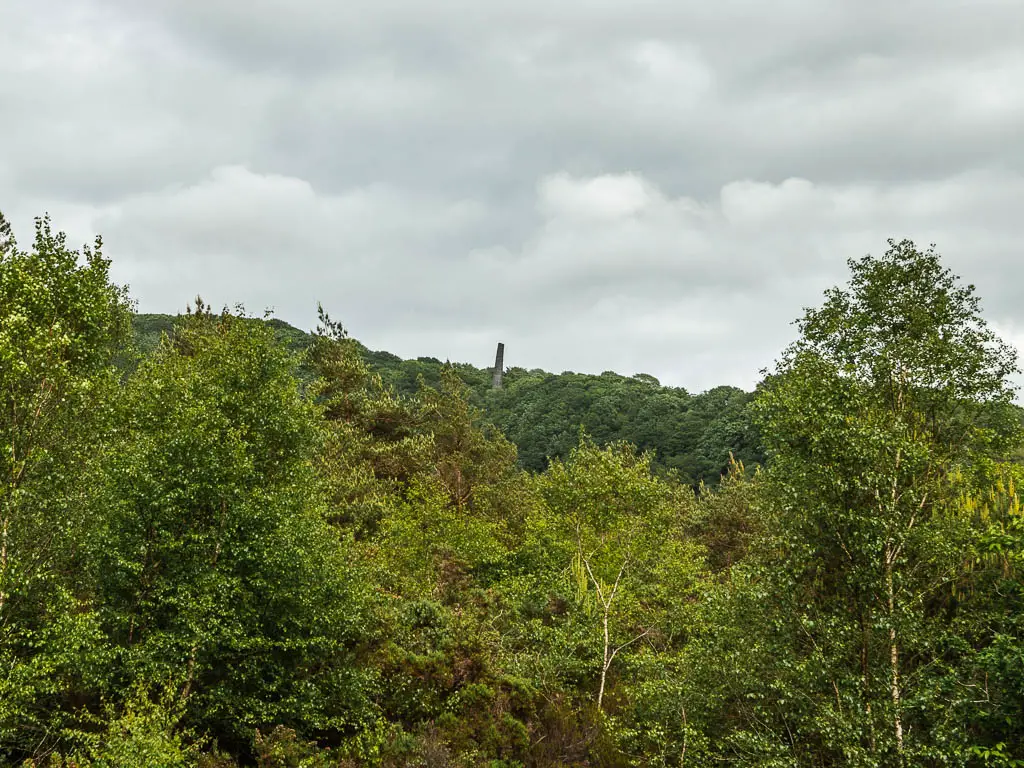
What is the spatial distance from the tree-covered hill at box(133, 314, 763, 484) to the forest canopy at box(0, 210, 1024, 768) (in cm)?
6048

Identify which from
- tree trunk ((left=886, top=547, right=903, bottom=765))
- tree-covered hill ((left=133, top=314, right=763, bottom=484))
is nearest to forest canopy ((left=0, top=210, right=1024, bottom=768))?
tree trunk ((left=886, top=547, right=903, bottom=765))

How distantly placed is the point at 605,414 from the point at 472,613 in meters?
81.2

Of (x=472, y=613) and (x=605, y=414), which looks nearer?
(x=472, y=613)

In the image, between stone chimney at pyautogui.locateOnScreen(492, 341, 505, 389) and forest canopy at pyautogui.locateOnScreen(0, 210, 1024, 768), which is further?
stone chimney at pyautogui.locateOnScreen(492, 341, 505, 389)

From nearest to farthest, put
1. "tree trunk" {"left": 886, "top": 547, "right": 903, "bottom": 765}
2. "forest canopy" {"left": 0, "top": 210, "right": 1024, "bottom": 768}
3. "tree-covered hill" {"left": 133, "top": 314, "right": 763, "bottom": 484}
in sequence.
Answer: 1. "tree trunk" {"left": 886, "top": 547, "right": 903, "bottom": 765}
2. "forest canopy" {"left": 0, "top": 210, "right": 1024, "bottom": 768}
3. "tree-covered hill" {"left": 133, "top": 314, "right": 763, "bottom": 484}

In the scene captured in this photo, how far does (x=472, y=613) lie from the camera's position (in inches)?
1061

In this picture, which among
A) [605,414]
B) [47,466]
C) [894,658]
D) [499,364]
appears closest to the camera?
[894,658]

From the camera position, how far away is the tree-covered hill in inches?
3460

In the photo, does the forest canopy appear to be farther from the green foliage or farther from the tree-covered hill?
the tree-covered hill

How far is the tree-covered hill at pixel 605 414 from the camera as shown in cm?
8788

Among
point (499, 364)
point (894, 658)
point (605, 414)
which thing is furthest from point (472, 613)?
point (499, 364)

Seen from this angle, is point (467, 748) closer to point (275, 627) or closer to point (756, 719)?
point (275, 627)

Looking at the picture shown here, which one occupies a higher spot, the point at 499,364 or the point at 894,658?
the point at 499,364

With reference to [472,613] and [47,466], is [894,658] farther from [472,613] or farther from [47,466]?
[47,466]
